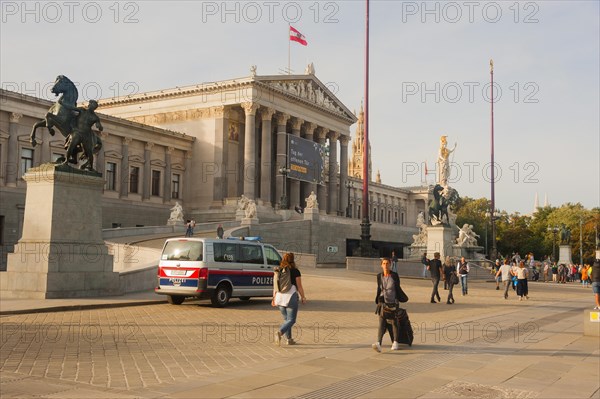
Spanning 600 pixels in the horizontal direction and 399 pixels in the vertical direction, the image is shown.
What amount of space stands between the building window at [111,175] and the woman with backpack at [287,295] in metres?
52.8

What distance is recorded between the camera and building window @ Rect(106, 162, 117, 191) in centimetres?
6238

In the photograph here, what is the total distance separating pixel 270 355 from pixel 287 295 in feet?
5.24

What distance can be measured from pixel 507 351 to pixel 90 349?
7428mm

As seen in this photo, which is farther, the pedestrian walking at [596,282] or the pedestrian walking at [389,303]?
the pedestrian walking at [596,282]

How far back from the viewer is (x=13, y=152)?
52.2m

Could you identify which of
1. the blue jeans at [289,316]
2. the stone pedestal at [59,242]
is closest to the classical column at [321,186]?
the stone pedestal at [59,242]

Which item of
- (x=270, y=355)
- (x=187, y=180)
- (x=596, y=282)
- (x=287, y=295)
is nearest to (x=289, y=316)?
(x=287, y=295)

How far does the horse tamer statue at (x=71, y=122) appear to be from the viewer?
20297 mm

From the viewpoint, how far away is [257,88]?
69.0m

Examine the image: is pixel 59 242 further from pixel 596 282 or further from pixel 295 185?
pixel 295 185

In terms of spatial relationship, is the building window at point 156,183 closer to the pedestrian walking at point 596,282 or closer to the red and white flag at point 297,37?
the red and white flag at point 297,37

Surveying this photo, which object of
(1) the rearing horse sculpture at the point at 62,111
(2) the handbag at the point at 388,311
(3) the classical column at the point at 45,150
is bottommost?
(2) the handbag at the point at 388,311

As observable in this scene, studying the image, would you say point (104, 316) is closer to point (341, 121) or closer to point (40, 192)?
point (40, 192)

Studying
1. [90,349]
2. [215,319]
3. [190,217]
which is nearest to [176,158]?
[190,217]
